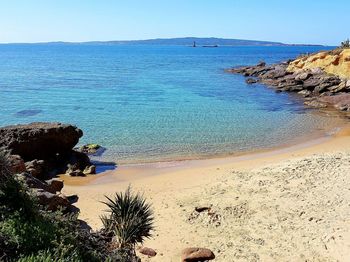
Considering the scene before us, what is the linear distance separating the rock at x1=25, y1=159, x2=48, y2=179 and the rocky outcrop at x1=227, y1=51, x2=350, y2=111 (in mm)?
28350

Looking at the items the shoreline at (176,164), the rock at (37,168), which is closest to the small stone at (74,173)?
the shoreline at (176,164)

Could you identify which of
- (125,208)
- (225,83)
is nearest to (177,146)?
(125,208)

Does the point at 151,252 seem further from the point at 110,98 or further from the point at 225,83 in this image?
the point at 225,83

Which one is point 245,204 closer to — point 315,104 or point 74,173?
point 74,173

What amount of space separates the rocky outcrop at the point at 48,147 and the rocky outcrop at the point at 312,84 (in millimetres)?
26391

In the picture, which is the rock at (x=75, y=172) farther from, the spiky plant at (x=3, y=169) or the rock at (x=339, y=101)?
the rock at (x=339, y=101)

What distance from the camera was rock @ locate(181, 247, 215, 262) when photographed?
37.7ft

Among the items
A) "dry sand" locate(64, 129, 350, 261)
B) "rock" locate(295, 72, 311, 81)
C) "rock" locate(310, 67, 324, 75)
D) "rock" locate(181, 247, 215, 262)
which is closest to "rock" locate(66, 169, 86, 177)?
"dry sand" locate(64, 129, 350, 261)

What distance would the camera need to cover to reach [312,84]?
162 feet

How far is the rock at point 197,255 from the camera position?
11.5 metres

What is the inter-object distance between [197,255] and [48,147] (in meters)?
12.1

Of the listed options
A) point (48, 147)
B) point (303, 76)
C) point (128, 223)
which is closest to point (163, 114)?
point (48, 147)

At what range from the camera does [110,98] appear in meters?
45.9

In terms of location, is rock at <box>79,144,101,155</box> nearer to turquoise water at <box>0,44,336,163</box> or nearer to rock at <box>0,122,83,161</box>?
turquoise water at <box>0,44,336,163</box>
